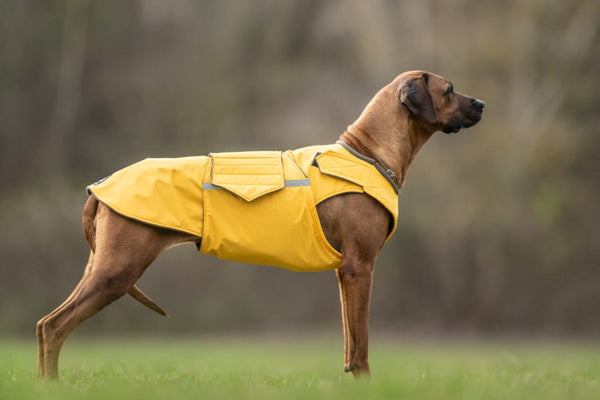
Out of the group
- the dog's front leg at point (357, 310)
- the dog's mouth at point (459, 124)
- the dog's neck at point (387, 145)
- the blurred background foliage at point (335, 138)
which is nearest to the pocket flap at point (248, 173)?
the dog's neck at point (387, 145)

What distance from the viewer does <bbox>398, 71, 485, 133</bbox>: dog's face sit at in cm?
616

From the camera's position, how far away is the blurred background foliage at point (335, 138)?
61.1 ft

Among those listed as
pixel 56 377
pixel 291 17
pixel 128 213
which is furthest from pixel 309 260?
pixel 291 17

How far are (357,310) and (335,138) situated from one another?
552 inches

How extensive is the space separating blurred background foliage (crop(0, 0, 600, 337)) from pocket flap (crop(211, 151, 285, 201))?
12.5 meters

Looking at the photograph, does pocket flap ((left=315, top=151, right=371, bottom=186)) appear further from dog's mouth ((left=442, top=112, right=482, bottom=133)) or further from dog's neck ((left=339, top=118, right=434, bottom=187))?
dog's mouth ((left=442, top=112, right=482, bottom=133))

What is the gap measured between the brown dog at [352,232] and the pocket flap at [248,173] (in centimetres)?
41

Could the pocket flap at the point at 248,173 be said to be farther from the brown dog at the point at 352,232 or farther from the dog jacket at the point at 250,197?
the brown dog at the point at 352,232

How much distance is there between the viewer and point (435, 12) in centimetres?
2114

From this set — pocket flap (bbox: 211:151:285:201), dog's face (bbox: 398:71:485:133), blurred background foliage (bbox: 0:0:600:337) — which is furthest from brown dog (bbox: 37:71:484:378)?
blurred background foliage (bbox: 0:0:600:337)

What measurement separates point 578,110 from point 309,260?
1605cm

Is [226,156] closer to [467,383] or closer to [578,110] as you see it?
[467,383]

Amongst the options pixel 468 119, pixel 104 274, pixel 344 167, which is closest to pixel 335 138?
pixel 468 119

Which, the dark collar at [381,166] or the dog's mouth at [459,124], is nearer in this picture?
the dark collar at [381,166]
